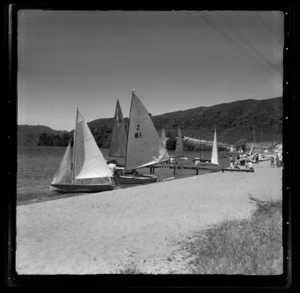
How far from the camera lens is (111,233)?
8.70 m

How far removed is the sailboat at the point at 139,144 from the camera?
83.6 feet

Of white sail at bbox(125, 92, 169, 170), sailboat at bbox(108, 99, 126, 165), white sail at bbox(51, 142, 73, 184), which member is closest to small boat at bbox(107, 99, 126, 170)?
sailboat at bbox(108, 99, 126, 165)

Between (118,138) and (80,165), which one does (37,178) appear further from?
(80,165)

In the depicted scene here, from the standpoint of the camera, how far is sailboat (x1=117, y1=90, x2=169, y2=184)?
25.5 metres

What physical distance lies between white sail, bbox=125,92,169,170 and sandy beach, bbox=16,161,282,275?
1134 cm

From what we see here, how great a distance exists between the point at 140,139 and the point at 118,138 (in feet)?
19.2

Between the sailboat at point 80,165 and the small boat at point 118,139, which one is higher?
the small boat at point 118,139

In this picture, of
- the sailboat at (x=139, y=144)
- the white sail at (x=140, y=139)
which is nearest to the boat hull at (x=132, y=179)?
the sailboat at (x=139, y=144)

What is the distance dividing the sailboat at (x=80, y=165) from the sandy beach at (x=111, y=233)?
6.05m

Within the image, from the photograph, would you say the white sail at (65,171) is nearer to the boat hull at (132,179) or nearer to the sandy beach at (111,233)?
the boat hull at (132,179)

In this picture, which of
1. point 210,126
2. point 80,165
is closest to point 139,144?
point 80,165
